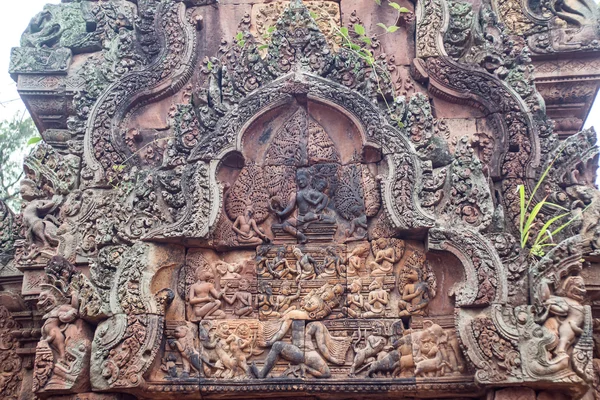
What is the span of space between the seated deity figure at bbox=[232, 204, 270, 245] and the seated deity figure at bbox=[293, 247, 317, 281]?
326 millimetres

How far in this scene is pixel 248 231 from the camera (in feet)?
19.8

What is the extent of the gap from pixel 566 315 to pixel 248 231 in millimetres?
2619

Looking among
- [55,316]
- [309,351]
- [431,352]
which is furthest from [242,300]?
[431,352]

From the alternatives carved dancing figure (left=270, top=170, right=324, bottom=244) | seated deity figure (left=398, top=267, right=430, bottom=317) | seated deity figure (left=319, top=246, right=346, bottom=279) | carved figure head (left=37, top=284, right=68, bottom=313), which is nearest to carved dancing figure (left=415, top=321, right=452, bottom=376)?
seated deity figure (left=398, top=267, right=430, bottom=317)

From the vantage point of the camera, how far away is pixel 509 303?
5301 mm

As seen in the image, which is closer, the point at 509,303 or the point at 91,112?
the point at 509,303

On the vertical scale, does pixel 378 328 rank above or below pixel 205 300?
below

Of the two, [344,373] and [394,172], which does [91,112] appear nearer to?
[394,172]

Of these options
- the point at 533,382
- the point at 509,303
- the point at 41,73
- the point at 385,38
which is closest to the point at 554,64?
the point at 385,38

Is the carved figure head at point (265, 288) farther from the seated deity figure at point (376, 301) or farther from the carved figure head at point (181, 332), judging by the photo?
the seated deity figure at point (376, 301)

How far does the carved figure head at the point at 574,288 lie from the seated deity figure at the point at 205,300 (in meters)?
2.71

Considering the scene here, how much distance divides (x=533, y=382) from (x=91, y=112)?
4.36 m

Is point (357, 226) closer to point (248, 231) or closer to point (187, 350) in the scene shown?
point (248, 231)

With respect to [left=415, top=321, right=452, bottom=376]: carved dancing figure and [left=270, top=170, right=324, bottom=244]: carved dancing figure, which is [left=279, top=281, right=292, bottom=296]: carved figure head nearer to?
[left=270, top=170, right=324, bottom=244]: carved dancing figure
